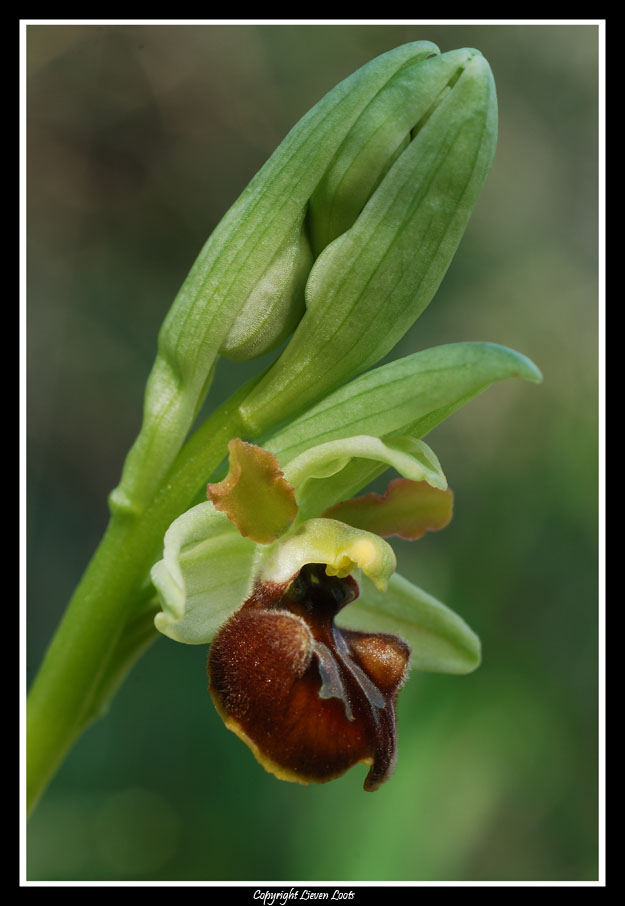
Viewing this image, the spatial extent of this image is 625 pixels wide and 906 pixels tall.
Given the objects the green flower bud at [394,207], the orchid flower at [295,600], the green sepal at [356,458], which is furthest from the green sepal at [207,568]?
the green flower bud at [394,207]

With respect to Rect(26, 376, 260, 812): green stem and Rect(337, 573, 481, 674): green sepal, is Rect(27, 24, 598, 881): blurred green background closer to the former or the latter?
Rect(337, 573, 481, 674): green sepal

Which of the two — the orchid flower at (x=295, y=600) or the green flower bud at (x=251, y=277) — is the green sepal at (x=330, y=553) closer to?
the orchid flower at (x=295, y=600)

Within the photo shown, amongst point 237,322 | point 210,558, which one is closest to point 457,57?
point 237,322

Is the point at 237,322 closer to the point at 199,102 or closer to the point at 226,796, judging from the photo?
the point at 226,796

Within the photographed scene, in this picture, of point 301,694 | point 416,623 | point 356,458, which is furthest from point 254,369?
point 301,694

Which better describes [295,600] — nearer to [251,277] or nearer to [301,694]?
[301,694]
